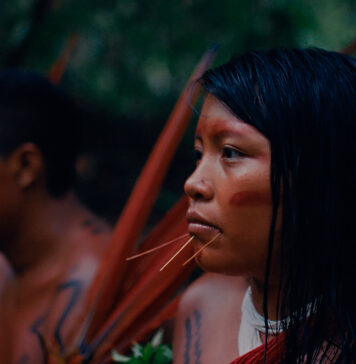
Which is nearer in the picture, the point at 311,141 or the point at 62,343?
the point at 311,141

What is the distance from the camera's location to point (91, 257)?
2281 millimetres

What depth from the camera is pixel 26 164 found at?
2.44m

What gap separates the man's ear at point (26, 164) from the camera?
95.1 inches

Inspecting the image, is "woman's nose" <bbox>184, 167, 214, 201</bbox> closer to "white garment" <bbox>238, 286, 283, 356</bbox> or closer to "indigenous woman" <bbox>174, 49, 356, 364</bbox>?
"indigenous woman" <bbox>174, 49, 356, 364</bbox>

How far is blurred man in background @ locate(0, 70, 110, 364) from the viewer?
226cm

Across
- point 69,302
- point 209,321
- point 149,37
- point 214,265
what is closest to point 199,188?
point 214,265

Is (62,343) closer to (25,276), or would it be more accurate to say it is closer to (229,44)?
(25,276)

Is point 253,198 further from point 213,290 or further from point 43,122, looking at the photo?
point 43,122

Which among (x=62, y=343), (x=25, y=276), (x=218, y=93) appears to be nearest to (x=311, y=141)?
(x=218, y=93)

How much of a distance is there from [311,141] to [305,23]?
5.62ft

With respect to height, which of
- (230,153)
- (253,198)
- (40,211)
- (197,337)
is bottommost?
(197,337)

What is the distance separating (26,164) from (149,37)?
1.15 metres

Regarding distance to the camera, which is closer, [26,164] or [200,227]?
[200,227]

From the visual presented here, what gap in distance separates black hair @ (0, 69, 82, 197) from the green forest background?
52 centimetres
